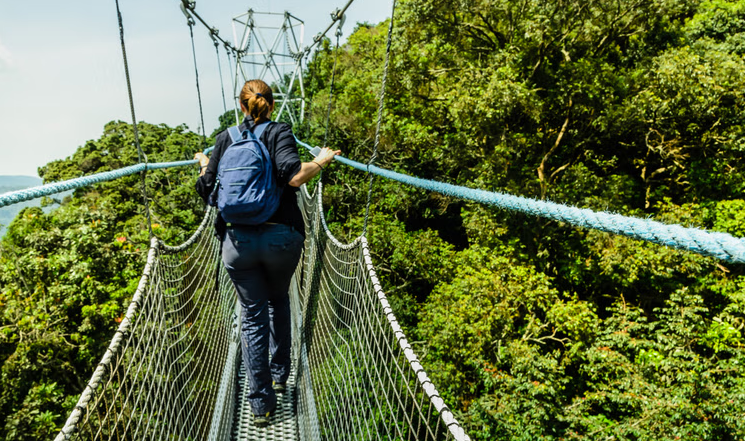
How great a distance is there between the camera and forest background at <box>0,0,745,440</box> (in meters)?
6.98

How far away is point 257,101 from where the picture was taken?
150 cm

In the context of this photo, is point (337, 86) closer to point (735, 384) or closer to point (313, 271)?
point (735, 384)

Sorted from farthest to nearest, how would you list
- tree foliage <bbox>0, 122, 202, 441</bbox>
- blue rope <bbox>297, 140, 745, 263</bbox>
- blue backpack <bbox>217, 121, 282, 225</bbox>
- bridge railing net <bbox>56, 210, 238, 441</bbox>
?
tree foliage <bbox>0, 122, 202, 441</bbox> → blue backpack <bbox>217, 121, 282, 225</bbox> → bridge railing net <bbox>56, 210, 238, 441</bbox> → blue rope <bbox>297, 140, 745, 263</bbox>

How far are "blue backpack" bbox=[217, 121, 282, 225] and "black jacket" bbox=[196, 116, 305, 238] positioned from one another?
37mm

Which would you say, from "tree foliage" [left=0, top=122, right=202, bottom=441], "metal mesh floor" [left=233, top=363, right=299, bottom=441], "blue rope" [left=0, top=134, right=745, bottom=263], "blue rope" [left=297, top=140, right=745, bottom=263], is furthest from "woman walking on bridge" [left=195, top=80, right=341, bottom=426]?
"tree foliage" [left=0, top=122, right=202, bottom=441]

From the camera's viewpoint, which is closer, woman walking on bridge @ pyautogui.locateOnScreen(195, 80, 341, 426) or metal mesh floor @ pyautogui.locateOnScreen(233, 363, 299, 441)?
woman walking on bridge @ pyautogui.locateOnScreen(195, 80, 341, 426)

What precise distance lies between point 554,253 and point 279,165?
26.9 ft

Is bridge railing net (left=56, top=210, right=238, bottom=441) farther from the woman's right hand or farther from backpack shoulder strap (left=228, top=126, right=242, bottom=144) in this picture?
the woman's right hand

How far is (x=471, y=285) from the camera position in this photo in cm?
803

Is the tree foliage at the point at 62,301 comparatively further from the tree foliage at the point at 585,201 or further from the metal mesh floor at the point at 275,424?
the metal mesh floor at the point at 275,424

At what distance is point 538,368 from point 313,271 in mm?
5854

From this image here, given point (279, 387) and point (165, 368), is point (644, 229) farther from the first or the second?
point (279, 387)

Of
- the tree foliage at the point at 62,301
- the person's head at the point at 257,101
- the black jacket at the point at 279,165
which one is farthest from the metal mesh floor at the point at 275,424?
the tree foliage at the point at 62,301

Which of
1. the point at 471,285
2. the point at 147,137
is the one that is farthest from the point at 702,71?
the point at 147,137
